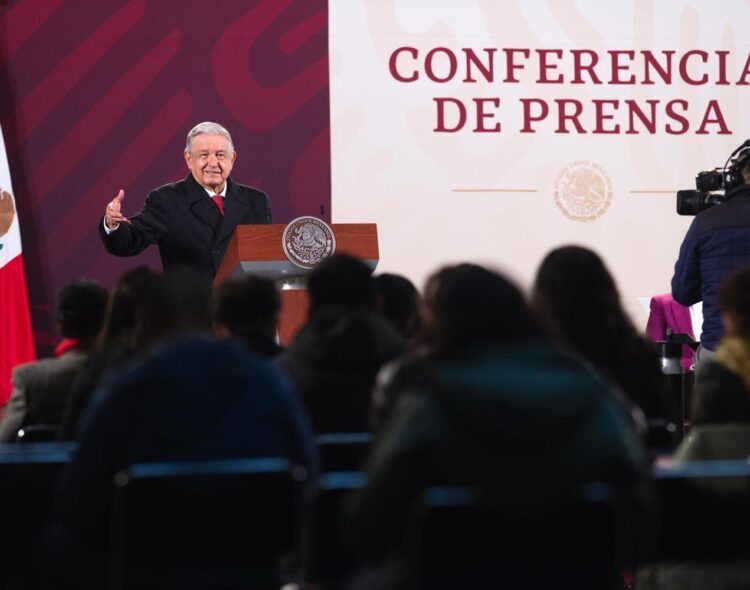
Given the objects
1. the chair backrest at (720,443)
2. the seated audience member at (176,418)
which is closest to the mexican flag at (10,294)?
the seated audience member at (176,418)

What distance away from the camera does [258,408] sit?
214 centimetres

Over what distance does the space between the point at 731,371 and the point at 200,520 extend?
1218 mm

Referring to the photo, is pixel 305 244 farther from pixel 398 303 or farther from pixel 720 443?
pixel 720 443

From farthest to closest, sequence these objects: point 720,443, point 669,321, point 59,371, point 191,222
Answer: point 669,321 → point 191,222 → point 59,371 → point 720,443

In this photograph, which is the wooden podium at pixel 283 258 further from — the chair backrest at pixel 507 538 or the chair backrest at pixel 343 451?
the chair backrest at pixel 507 538

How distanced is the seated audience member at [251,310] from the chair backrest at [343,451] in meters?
0.52

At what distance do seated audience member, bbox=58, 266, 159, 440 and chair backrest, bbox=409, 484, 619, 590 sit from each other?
1143 millimetres

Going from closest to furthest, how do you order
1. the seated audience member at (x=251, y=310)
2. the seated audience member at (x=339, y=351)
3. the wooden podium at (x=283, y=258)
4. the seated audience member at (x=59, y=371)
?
the seated audience member at (x=339, y=351), the seated audience member at (x=251, y=310), the seated audience member at (x=59, y=371), the wooden podium at (x=283, y=258)

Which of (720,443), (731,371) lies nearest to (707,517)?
(720,443)

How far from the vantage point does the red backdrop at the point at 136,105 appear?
7125 millimetres

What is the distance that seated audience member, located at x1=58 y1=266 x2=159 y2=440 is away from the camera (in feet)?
9.26

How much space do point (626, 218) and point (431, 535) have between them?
607 cm

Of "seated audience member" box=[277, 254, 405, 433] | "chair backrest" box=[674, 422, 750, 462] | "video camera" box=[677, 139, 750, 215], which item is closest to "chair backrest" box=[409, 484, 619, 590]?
"chair backrest" box=[674, 422, 750, 462]

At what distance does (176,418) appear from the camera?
2.08 m
